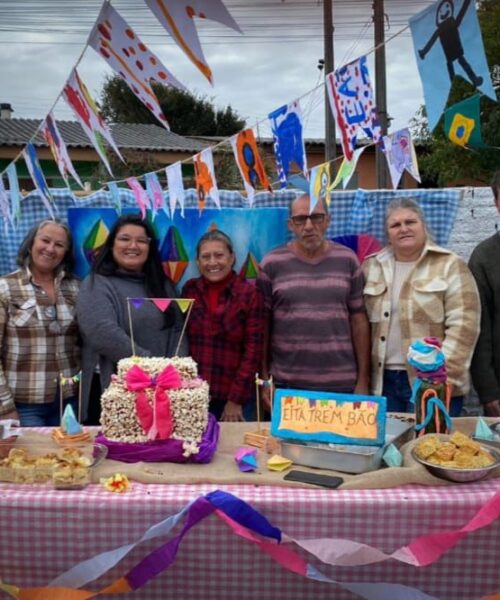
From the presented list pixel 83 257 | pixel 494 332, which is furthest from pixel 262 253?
pixel 494 332

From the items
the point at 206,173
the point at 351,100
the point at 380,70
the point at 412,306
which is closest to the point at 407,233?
the point at 412,306

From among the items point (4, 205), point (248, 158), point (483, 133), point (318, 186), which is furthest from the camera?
point (483, 133)

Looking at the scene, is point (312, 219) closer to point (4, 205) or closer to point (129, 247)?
point (129, 247)

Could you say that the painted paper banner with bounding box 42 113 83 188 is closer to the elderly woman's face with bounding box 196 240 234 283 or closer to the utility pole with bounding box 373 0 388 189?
the elderly woman's face with bounding box 196 240 234 283

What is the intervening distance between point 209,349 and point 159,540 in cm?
118

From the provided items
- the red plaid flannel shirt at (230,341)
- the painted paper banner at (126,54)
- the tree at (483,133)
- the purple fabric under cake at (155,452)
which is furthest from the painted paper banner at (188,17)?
the tree at (483,133)

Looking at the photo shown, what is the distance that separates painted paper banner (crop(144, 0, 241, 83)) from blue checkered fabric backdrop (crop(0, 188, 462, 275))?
1.56 meters

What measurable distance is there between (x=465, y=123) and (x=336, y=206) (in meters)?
1.32

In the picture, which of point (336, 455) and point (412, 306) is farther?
point (412, 306)

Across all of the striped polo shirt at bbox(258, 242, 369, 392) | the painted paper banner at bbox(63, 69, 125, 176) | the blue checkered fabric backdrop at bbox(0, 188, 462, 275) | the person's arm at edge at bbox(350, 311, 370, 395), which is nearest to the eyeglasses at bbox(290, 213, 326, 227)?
the striped polo shirt at bbox(258, 242, 369, 392)

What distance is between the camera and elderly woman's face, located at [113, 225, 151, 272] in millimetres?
2760

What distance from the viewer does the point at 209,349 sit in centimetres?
275

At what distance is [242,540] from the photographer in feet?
5.51

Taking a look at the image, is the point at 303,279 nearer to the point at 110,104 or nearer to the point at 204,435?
the point at 204,435
